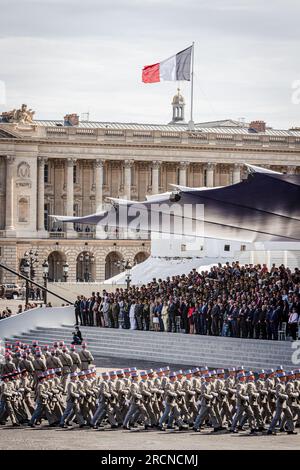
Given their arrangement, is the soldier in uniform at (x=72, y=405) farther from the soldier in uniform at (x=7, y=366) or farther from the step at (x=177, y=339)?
the step at (x=177, y=339)

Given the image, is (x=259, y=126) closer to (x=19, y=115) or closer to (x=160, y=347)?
(x=19, y=115)

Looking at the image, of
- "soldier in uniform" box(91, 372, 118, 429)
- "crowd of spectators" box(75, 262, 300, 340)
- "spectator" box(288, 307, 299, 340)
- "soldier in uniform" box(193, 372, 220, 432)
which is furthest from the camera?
"crowd of spectators" box(75, 262, 300, 340)

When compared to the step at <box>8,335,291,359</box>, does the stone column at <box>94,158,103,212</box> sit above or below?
above

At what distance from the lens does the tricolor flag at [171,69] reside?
3661 inches

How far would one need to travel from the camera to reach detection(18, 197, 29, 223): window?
418 feet

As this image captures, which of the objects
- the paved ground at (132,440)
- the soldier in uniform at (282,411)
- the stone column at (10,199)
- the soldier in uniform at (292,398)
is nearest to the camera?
the paved ground at (132,440)

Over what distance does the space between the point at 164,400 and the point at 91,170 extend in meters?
96.0

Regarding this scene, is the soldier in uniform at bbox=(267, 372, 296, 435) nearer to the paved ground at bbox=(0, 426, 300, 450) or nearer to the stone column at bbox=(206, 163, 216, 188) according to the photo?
the paved ground at bbox=(0, 426, 300, 450)

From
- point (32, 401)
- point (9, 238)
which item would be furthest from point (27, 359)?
point (9, 238)

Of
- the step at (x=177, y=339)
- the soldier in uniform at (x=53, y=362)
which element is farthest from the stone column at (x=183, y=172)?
the soldier in uniform at (x=53, y=362)

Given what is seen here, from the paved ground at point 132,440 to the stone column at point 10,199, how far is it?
8883 centimetres

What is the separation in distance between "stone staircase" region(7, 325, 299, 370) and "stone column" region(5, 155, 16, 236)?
205ft

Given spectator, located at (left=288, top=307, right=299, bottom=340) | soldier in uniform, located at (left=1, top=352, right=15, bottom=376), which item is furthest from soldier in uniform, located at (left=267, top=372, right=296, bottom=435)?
spectator, located at (left=288, top=307, right=299, bottom=340)
